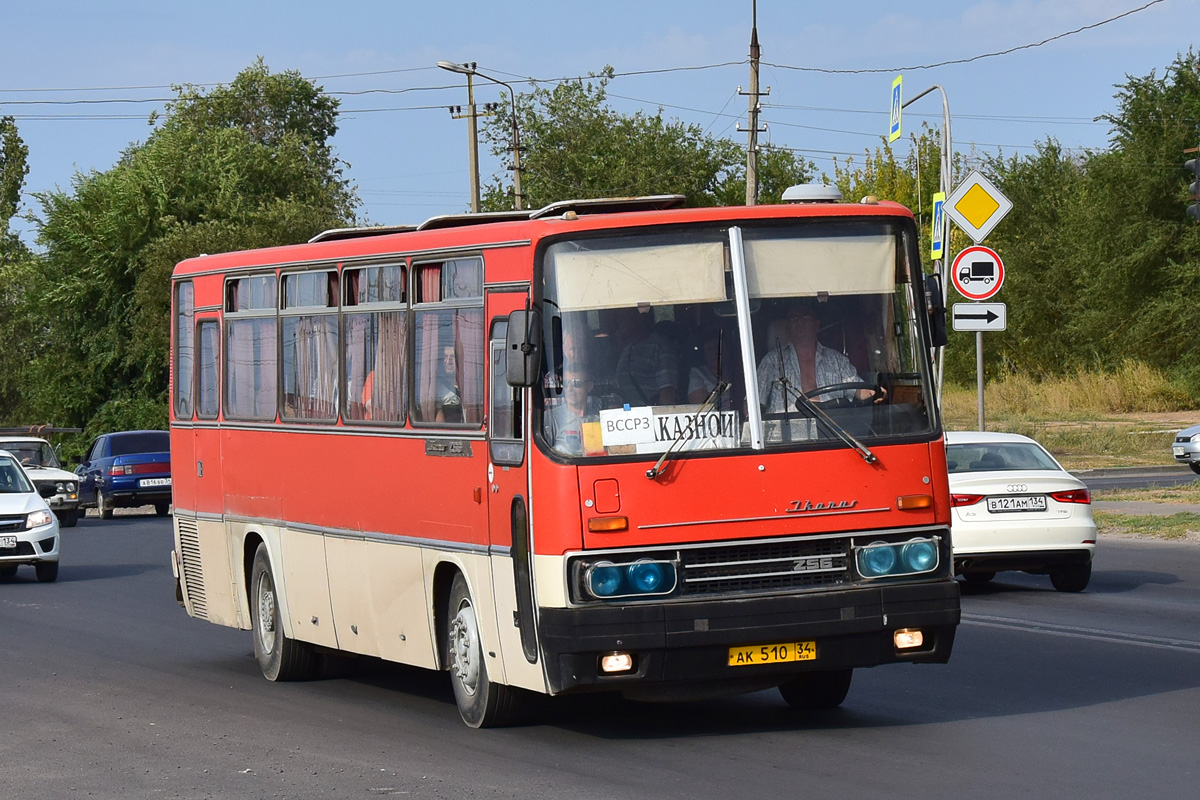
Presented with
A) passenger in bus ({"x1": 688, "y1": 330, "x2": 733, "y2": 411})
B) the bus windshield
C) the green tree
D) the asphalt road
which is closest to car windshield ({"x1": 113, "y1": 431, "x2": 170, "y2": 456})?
the green tree

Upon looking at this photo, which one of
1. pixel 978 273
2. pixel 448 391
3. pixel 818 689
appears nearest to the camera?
pixel 448 391

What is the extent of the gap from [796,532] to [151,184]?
178 ft

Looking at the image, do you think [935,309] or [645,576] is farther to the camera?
[935,309]

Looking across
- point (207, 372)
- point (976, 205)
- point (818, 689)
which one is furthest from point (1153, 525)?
point (818, 689)

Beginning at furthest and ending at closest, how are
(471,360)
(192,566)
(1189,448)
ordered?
1. (1189,448)
2. (192,566)
3. (471,360)

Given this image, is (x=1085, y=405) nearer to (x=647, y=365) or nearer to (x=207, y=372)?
(x=207, y=372)

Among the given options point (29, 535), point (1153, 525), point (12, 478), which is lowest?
point (1153, 525)

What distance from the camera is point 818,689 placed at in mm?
10852

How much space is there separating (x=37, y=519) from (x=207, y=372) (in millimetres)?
10218

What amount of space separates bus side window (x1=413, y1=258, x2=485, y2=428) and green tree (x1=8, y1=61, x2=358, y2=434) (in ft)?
158

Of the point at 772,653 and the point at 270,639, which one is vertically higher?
the point at 772,653

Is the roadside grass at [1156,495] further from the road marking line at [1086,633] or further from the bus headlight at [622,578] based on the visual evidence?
the bus headlight at [622,578]

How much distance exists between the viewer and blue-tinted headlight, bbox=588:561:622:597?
9.31 m

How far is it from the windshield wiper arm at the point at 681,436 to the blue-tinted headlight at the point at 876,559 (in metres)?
1.06
